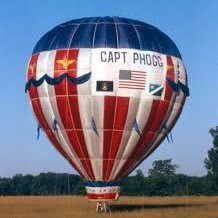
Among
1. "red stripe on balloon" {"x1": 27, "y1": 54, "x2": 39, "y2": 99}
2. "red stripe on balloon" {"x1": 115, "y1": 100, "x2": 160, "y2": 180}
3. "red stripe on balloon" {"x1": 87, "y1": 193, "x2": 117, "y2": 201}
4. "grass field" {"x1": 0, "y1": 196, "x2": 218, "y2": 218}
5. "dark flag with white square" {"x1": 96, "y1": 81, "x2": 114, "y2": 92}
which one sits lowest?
"grass field" {"x1": 0, "y1": 196, "x2": 218, "y2": 218}

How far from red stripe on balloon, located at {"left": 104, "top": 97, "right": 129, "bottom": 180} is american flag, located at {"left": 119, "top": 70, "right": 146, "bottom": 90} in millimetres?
615

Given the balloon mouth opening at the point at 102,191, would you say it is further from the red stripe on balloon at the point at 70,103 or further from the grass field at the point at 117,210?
the red stripe on balloon at the point at 70,103

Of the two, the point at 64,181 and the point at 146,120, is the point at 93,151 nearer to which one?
the point at 146,120

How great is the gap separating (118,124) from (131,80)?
79.5 inches

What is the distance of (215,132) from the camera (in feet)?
301

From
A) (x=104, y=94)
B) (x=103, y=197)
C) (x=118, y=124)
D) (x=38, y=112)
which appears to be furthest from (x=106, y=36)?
(x=103, y=197)

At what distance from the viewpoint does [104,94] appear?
30.6 m

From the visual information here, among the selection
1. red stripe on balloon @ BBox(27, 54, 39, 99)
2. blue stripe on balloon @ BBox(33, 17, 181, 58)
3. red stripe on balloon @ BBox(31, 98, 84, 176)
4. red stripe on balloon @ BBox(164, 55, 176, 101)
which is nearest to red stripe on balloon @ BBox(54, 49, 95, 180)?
blue stripe on balloon @ BBox(33, 17, 181, 58)

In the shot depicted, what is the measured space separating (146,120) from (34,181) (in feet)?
281

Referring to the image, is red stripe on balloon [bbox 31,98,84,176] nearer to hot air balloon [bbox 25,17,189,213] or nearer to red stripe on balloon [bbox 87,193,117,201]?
hot air balloon [bbox 25,17,189,213]

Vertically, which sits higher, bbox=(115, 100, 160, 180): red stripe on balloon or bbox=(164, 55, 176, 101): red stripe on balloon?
bbox=(164, 55, 176, 101): red stripe on balloon

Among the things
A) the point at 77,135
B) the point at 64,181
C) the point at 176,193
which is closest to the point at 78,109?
the point at 77,135

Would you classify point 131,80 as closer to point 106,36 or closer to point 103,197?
point 106,36

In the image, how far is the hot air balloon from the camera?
30734 mm
